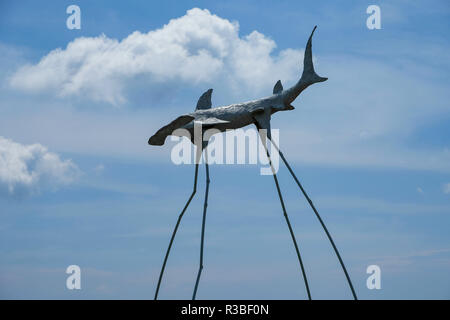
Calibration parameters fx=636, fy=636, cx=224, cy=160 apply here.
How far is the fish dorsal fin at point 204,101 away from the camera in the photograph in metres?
13.5

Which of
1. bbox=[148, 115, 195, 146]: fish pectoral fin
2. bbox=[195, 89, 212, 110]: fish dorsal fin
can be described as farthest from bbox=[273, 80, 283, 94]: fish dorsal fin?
bbox=[148, 115, 195, 146]: fish pectoral fin

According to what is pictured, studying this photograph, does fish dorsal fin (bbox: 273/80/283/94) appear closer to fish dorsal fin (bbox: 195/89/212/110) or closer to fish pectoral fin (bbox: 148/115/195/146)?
fish dorsal fin (bbox: 195/89/212/110)

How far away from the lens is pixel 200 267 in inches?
491

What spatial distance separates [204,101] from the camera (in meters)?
13.6

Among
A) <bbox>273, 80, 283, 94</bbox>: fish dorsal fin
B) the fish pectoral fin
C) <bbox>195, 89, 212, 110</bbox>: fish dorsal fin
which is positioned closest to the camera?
the fish pectoral fin

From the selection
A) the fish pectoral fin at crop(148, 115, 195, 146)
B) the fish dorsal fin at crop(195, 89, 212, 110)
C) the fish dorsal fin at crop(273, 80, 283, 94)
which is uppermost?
the fish dorsal fin at crop(273, 80, 283, 94)

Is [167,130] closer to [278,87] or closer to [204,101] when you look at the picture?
[204,101]

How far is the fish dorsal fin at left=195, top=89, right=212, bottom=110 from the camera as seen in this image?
44.4 ft

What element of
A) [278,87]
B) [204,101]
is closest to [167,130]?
[204,101]

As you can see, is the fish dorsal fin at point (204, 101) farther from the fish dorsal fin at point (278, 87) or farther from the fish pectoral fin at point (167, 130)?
the fish dorsal fin at point (278, 87)

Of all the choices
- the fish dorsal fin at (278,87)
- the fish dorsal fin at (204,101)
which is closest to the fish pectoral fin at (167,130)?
the fish dorsal fin at (204,101)
